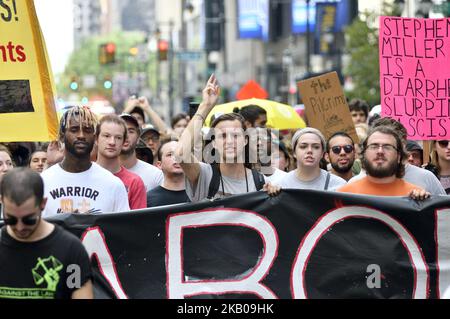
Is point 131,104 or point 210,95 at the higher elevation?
point 210,95

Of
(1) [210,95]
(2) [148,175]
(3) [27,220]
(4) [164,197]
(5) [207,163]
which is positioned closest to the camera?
(3) [27,220]

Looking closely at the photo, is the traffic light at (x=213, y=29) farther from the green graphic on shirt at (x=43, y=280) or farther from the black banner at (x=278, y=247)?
the green graphic on shirt at (x=43, y=280)

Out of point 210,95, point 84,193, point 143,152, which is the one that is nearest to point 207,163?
point 210,95

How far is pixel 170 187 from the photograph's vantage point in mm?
9570

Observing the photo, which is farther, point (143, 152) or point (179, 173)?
point (143, 152)

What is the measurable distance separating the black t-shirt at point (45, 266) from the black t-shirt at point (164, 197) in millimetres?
3438

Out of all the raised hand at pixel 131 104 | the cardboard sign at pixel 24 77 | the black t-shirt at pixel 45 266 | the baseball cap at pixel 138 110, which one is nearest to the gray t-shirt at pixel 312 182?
the cardboard sign at pixel 24 77

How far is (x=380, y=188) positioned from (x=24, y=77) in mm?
2579

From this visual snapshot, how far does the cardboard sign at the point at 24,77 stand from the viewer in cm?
847

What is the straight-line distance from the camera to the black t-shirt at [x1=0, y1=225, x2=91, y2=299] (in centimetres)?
578

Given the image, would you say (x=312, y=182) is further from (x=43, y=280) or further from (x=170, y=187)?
(x=43, y=280)

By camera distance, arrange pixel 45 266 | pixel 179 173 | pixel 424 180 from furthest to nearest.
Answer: pixel 179 173 < pixel 424 180 < pixel 45 266

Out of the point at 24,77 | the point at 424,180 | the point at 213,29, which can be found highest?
the point at 24,77

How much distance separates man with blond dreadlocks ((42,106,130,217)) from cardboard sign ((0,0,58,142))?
0.70 meters
